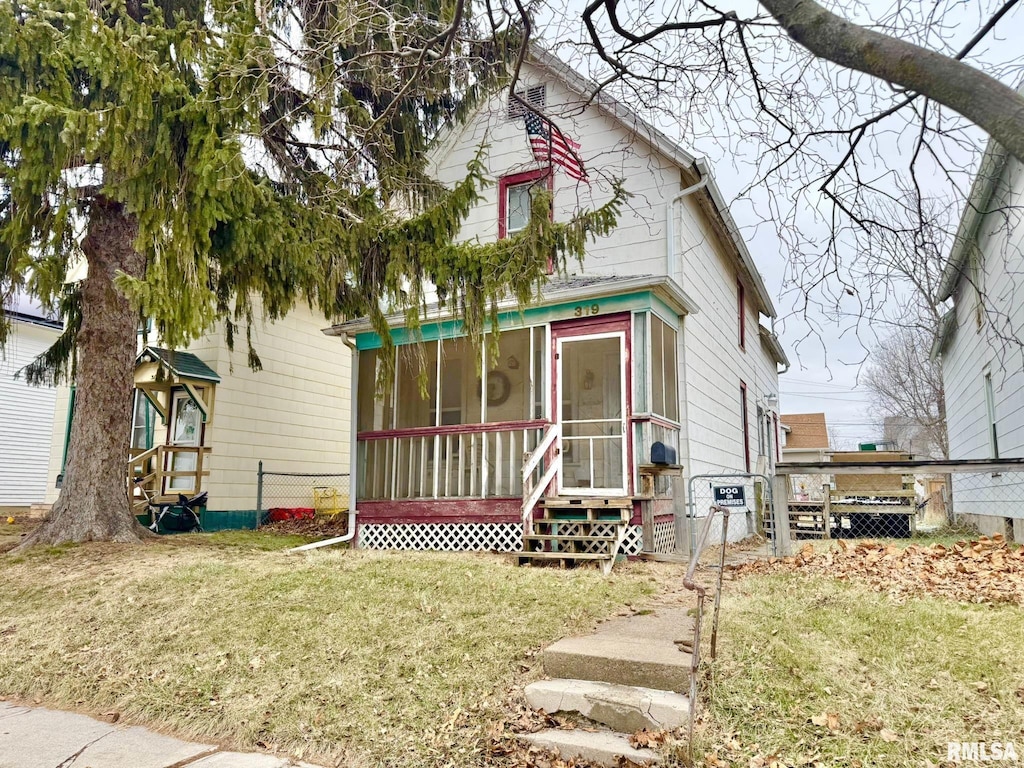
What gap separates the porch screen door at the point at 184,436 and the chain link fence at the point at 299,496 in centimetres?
127

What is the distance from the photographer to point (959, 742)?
311 cm

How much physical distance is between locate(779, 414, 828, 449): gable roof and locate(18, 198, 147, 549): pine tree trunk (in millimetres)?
28879

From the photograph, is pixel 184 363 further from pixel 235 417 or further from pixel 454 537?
pixel 454 537

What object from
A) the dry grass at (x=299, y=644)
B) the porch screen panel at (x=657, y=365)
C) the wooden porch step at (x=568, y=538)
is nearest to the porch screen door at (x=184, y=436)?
the dry grass at (x=299, y=644)

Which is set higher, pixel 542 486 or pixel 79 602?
pixel 542 486

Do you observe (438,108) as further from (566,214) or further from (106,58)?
(106,58)

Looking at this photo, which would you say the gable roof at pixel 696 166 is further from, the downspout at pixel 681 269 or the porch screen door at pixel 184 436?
the porch screen door at pixel 184 436

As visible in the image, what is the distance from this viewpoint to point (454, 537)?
9.90 metres

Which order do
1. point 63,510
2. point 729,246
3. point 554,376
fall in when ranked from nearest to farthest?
1. point 63,510
2. point 554,376
3. point 729,246

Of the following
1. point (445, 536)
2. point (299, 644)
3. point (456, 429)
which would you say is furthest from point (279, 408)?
point (299, 644)

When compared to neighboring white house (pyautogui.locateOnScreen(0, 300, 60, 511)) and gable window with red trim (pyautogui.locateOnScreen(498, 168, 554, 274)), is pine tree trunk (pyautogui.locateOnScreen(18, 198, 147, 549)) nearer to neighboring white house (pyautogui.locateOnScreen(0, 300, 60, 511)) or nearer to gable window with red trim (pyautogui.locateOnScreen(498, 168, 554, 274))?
gable window with red trim (pyautogui.locateOnScreen(498, 168, 554, 274))

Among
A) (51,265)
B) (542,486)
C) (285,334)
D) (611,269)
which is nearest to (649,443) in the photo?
(542,486)

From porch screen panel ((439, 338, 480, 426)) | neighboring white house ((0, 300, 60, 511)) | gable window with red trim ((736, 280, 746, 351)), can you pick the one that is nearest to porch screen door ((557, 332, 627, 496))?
porch screen panel ((439, 338, 480, 426))

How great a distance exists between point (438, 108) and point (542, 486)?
240 inches
